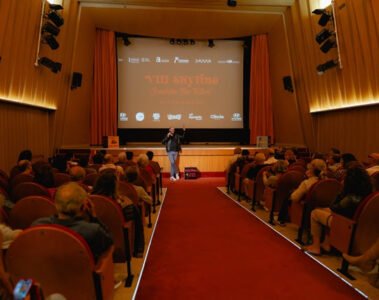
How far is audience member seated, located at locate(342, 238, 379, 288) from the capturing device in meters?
2.73

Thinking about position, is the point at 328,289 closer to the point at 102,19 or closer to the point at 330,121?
the point at 330,121

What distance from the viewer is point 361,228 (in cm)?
295

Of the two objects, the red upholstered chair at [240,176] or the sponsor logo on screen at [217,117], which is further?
the sponsor logo on screen at [217,117]

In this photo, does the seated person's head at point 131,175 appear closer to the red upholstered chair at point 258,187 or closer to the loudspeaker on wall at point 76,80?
the red upholstered chair at point 258,187

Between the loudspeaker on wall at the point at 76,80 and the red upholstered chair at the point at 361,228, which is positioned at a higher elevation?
the loudspeaker on wall at the point at 76,80

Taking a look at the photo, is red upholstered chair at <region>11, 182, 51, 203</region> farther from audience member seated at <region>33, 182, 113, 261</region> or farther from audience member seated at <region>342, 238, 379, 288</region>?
audience member seated at <region>342, 238, 379, 288</region>

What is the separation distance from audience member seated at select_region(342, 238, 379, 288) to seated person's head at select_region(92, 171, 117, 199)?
206cm

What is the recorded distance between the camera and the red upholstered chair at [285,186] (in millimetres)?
4621

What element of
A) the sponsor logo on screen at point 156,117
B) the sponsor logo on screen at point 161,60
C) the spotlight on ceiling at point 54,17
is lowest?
the sponsor logo on screen at point 156,117

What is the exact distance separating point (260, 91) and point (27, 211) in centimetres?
1083

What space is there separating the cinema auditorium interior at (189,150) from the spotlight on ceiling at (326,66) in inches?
1.2

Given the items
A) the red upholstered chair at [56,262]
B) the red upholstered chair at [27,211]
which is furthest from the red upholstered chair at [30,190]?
the red upholstered chair at [56,262]

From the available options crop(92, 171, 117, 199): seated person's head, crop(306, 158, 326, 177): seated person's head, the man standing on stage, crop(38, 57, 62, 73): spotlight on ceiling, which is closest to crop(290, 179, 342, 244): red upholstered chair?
crop(306, 158, 326, 177): seated person's head

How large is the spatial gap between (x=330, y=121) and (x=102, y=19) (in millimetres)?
7267
